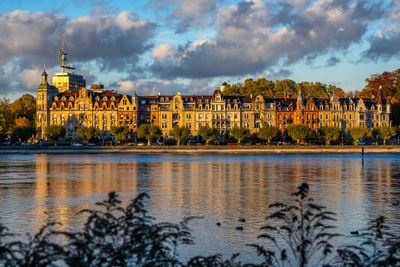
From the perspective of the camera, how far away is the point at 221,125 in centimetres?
13738

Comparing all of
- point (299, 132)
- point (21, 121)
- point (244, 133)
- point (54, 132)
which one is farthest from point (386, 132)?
point (21, 121)

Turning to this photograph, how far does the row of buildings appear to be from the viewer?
5418 inches

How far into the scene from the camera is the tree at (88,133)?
128m

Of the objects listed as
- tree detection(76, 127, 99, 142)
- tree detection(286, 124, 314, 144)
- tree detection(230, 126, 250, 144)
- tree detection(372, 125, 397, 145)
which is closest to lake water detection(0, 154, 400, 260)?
tree detection(286, 124, 314, 144)

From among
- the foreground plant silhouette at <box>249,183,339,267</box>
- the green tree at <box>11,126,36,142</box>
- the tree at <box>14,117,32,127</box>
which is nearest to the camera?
the foreground plant silhouette at <box>249,183,339,267</box>

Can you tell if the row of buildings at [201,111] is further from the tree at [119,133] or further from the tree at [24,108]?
the tree at [24,108]

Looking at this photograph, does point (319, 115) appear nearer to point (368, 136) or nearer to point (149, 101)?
point (368, 136)

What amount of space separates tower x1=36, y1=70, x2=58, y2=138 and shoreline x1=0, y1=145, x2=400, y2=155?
58.3 ft

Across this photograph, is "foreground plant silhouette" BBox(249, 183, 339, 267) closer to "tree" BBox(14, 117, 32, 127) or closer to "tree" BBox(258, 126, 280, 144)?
"tree" BBox(258, 126, 280, 144)

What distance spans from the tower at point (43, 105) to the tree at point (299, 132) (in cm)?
5933

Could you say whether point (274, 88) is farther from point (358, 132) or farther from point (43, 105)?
point (43, 105)

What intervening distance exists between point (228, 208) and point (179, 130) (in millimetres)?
92750

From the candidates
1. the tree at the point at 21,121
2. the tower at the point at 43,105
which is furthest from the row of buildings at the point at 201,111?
the tree at the point at 21,121

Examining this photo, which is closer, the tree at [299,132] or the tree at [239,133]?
the tree at [299,132]
